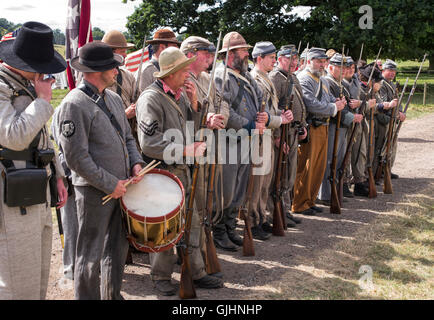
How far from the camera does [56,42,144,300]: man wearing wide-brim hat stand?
145 inches

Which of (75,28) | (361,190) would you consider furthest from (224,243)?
(361,190)

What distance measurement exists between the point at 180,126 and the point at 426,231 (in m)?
4.12

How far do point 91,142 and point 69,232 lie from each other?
149 cm

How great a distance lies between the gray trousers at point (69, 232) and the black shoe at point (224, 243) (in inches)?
73.3

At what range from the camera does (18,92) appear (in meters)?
3.36

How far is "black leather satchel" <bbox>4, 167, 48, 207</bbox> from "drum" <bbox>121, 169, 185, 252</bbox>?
70 cm

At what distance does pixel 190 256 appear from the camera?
4.83 meters

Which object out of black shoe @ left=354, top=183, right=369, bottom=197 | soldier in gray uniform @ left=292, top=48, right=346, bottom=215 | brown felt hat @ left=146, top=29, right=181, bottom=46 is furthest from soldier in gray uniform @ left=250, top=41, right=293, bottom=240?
black shoe @ left=354, top=183, right=369, bottom=197

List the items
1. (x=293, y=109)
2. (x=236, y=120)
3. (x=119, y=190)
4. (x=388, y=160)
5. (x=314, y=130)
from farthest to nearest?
(x=388, y=160) → (x=314, y=130) → (x=293, y=109) → (x=236, y=120) → (x=119, y=190)

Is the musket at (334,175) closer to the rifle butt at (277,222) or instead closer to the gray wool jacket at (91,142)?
the rifle butt at (277,222)

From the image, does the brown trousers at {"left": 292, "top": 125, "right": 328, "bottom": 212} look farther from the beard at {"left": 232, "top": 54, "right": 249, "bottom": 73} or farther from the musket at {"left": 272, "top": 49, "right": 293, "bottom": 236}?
the beard at {"left": 232, "top": 54, "right": 249, "bottom": 73}

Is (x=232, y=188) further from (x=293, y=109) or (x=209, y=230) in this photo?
(x=293, y=109)

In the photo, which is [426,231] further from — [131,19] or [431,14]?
[131,19]

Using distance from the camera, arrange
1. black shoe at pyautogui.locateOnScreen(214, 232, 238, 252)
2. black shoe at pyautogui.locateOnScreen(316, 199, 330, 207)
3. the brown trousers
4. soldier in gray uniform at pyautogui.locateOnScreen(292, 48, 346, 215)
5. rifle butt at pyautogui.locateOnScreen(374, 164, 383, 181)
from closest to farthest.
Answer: black shoe at pyautogui.locateOnScreen(214, 232, 238, 252) < soldier in gray uniform at pyautogui.locateOnScreen(292, 48, 346, 215) < the brown trousers < black shoe at pyautogui.locateOnScreen(316, 199, 330, 207) < rifle butt at pyautogui.locateOnScreen(374, 164, 383, 181)
